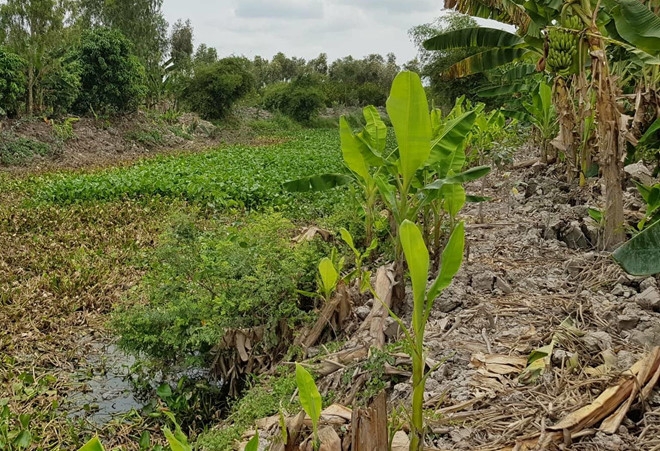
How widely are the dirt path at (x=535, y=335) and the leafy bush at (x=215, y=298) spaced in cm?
107

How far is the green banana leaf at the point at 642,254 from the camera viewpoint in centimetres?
181

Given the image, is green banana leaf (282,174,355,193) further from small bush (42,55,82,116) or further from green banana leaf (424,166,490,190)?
small bush (42,55,82,116)

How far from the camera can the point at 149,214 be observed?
7883 millimetres

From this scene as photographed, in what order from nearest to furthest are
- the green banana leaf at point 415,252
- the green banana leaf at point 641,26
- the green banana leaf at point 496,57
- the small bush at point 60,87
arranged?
the green banana leaf at point 415,252 → the green banana leaf at point 641,26 → the green banana leaf at point 496,57 → the small bush at point 60,87

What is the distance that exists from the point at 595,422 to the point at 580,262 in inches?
62.6

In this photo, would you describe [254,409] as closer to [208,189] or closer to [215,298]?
[215,298]

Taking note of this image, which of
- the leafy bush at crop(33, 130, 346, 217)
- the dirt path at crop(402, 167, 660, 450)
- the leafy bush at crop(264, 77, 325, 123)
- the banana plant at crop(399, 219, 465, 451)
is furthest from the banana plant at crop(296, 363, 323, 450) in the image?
the leafy bush at crop(264, 77, 325, 123)

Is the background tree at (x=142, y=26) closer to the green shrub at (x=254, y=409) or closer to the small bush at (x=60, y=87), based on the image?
the small bush at (x=60, y=87)

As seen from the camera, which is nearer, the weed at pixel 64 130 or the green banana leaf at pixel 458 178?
the green banana leaf at pixel 458 178

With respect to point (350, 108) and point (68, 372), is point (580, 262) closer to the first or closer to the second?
point (68, 372)

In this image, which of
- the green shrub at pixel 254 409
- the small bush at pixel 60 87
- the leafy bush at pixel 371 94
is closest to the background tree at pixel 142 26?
the small bush at pixel 60 87

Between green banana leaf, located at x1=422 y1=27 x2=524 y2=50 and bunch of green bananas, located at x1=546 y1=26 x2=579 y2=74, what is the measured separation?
1722 millimetres

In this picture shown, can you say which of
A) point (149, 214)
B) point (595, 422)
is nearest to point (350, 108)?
point (149, 214)

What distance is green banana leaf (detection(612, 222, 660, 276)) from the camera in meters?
1.81
